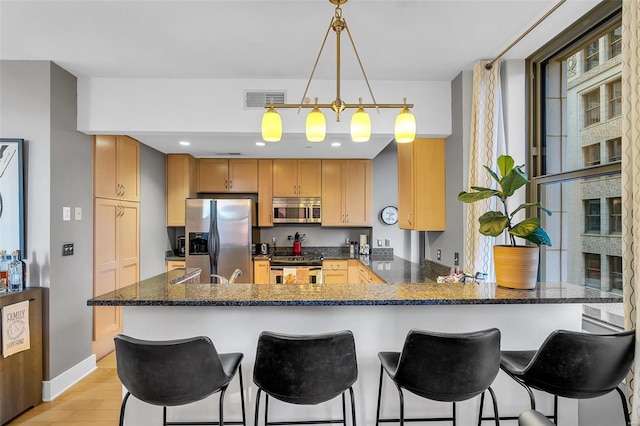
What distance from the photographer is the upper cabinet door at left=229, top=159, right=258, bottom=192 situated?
5.00m

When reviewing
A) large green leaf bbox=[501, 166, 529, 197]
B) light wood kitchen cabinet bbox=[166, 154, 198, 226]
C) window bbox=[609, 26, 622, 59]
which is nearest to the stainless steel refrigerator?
light wood kitchen cabinet bbox=[166, 154, 198, 226]

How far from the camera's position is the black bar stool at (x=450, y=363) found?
1.35 metres

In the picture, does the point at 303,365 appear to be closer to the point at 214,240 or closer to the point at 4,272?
the point at 4,272

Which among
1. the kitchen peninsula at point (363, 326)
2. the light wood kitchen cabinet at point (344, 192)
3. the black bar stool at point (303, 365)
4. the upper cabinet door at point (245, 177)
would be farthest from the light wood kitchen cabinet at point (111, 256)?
the black bar stool at point (303, 365)

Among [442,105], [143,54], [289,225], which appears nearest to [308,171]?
[289,225]

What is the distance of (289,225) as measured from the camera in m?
5.30

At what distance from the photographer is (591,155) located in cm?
204

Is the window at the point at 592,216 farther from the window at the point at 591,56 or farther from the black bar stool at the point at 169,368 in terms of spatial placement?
the black bar stool at the point at 169,368

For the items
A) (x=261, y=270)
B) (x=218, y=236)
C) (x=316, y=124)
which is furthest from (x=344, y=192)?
(x=316, y=124)

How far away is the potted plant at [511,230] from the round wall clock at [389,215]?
309 centimetres

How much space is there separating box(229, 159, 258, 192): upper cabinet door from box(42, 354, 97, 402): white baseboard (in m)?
2.68

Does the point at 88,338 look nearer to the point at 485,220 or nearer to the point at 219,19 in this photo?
the point at 219,19

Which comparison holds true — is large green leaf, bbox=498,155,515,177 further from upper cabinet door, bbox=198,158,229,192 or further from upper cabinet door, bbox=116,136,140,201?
upper cabinet door, bbox=198,158,229,192

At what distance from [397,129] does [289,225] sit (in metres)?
3.68
